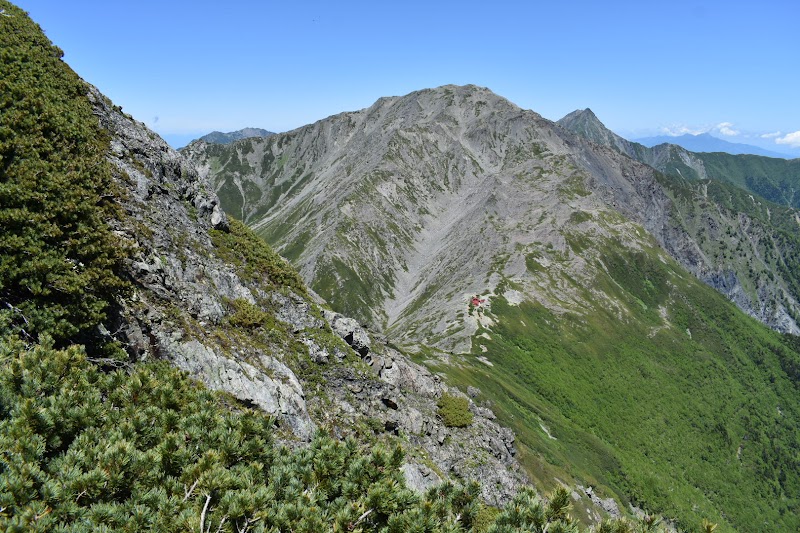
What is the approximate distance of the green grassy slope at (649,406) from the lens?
10606cm

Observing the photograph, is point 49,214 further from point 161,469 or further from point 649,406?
point 649,406

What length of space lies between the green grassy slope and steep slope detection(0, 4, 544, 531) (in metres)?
52.3

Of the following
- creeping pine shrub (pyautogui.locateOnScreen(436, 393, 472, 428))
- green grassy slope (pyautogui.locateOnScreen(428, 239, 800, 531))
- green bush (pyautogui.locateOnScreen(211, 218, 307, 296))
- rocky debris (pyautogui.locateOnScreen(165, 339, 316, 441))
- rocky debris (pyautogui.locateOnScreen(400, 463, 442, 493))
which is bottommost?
green grassy slope (pyautogui.locateOnScreen(428, 239, 800, 531))

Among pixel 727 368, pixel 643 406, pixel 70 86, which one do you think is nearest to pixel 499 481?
pixel 70 86

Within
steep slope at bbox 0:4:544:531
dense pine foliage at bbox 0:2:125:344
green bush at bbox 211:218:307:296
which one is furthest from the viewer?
green bush at bbox 211:218:307:296

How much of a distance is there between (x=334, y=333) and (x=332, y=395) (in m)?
7.98

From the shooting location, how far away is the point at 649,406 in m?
143

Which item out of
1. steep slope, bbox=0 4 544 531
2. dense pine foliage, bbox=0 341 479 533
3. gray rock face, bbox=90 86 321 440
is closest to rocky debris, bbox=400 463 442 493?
steep slope, bbox=0 4 544 531

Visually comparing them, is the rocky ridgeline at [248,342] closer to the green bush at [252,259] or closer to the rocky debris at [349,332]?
the rocky debris at [349,332]

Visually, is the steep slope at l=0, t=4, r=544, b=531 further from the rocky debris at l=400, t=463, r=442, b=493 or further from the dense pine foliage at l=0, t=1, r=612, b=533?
the rocky debris at l=400, t=463, r=442, b=493

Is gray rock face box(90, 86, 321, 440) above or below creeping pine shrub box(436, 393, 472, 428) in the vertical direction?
above

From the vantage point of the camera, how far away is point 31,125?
29328 mm

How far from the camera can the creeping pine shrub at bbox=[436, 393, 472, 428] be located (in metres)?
50.0

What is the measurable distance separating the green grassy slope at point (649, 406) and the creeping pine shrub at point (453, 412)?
33660 millimetres
